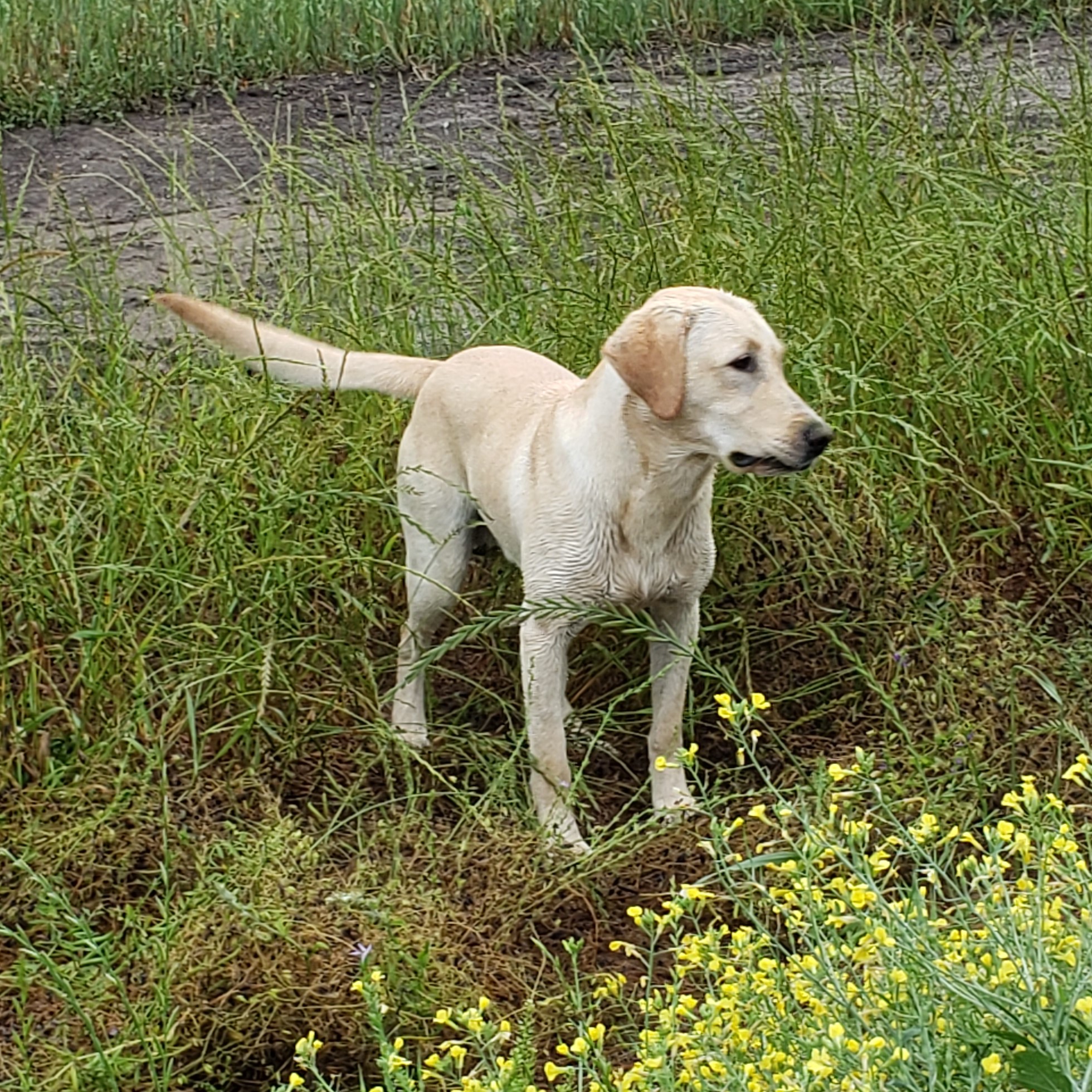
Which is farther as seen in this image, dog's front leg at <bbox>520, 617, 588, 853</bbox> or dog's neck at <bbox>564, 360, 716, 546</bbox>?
dog's front leg at <bbox>520, 617, 588, 853</bbox>

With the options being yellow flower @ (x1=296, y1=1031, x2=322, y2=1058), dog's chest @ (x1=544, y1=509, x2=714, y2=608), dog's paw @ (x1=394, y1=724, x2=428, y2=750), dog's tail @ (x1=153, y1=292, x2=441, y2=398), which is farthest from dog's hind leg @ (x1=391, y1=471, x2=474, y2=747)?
yellow flower @ (x1=296, y1=1031, x2=322, y2=1058)

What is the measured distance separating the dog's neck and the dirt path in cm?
202

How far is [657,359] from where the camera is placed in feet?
9.62

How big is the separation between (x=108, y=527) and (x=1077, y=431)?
216cm

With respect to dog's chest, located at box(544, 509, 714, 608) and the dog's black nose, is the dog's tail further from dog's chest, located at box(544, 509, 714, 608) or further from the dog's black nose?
the dog's black nose

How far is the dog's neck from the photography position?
10.0ft

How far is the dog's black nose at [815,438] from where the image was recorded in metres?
2.90

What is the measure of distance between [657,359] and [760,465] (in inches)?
10.6

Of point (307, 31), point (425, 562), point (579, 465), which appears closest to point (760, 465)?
point (579, 465)

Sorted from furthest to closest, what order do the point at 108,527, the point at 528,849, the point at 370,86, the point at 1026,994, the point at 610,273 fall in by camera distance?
the point at 370,86 < the point at 610,273 < the point at 108,527 < the point at 528,849 < the point at 1026,994

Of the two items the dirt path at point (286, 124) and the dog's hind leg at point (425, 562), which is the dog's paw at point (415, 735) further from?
the dirt path at point (286, 124)

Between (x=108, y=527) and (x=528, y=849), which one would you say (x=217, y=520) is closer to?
(x=108, y=527)

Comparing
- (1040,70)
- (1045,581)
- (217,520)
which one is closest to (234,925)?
(217,520)

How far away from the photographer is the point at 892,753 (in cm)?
332
